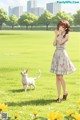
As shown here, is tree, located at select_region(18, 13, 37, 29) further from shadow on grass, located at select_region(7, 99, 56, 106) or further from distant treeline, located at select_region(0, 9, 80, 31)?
shadow on grass, located at select_region(7, 99, 56, 106)

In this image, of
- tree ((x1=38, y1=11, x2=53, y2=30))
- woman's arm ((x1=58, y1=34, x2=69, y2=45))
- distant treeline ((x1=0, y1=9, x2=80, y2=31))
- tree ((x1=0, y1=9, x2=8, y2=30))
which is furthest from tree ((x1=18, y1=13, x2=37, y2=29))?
woman's arm ((x1=58, y1=34, x2=69, y2=45))

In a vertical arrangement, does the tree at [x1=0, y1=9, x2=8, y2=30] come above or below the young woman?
below

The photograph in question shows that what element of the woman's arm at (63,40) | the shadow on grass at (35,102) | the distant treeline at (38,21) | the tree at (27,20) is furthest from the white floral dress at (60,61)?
the tree at (27,20)

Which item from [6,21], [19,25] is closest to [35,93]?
[6,21]

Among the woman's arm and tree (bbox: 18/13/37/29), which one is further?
tree (bbox: 18/13/37/29)

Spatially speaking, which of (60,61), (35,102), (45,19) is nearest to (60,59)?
(60,61)

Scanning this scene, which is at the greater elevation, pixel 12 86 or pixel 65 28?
pixel 65 28

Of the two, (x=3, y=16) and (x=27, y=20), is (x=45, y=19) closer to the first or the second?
(x=27, y=20)

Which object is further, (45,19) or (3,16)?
(45,19)

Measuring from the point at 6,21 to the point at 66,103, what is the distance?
140598 millimetres

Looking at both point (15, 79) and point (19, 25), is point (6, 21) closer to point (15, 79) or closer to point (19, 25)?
point (19, 25)

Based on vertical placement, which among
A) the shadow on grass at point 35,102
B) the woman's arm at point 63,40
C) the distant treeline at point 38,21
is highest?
the woman's arm at point 63,40

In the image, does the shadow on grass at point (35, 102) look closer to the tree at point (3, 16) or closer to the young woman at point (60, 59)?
the young woman at point (60, 59)

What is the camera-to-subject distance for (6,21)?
5896 inches
